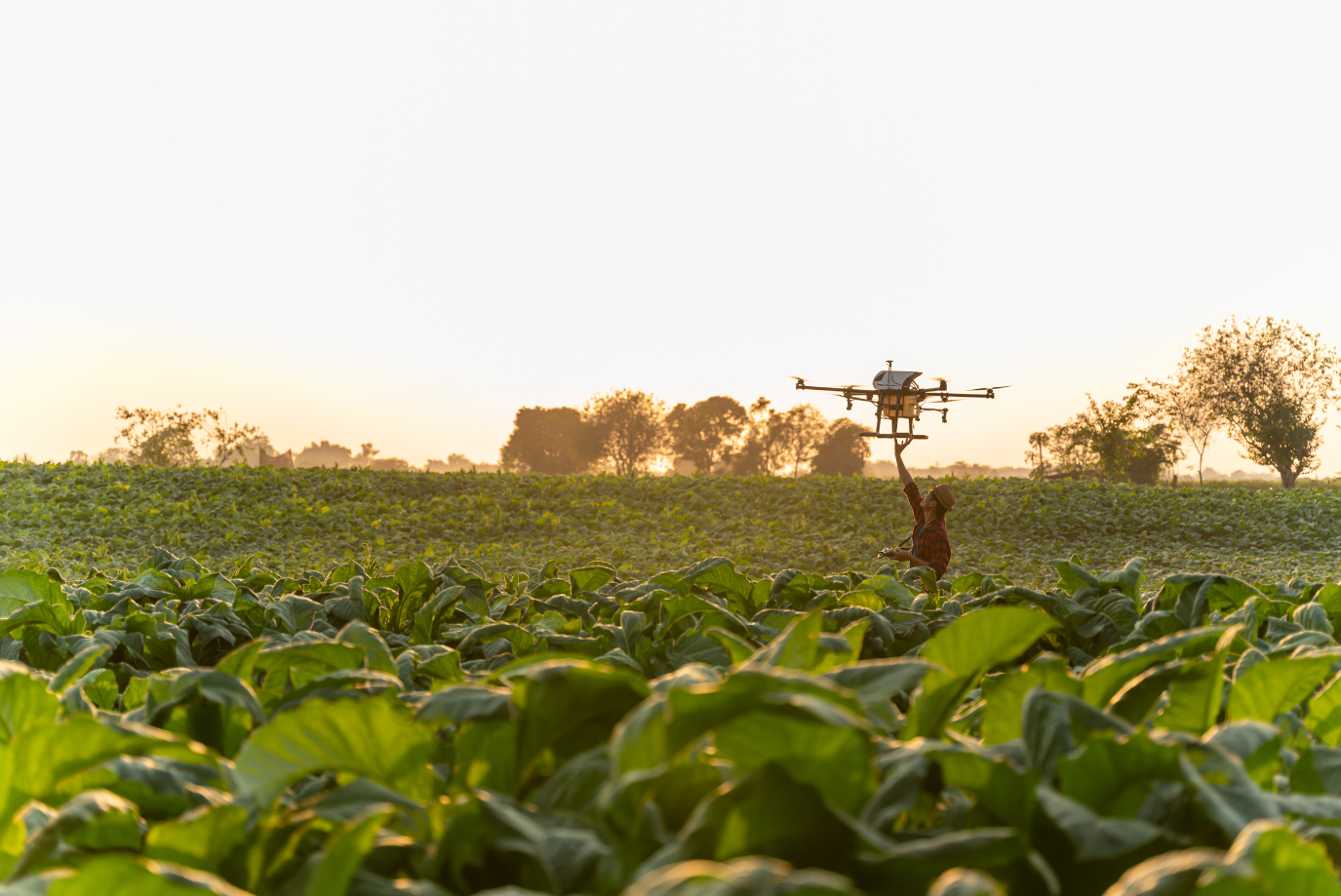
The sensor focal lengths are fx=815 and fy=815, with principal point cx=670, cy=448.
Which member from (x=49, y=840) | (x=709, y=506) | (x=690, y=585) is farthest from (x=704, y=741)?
(x=709, y=506)

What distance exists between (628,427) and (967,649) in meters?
63.1

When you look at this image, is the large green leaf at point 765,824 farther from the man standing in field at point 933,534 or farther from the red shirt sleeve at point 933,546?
the red shirt sleeve at point 933,546

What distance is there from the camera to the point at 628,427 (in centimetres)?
6394

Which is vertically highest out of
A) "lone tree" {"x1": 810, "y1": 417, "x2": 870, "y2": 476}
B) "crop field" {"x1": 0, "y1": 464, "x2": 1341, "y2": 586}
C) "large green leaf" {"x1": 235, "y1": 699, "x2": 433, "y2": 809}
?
"lone tree" {"x1": 810, "y1": 417, "x2": 870, "y2": 476}

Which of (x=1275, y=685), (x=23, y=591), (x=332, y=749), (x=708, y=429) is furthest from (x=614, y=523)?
(x=708, y=429)

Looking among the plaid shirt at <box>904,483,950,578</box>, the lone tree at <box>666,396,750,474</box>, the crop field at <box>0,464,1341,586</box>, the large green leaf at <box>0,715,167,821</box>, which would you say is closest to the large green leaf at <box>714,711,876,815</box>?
the large green leaf at <box>0,715,167,821</box>

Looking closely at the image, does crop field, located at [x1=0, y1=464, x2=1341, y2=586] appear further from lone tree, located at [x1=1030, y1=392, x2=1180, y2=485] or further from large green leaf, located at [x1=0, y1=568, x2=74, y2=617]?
lone tree, located at [x1=1030, y1=392, x2=1180, y2=485]

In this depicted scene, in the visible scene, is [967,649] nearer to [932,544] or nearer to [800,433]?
[932,544]

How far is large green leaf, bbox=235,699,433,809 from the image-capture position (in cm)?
79

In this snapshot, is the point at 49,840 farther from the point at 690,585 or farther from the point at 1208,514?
the point at 1208,514

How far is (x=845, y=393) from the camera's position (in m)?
11.2

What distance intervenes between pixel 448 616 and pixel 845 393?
913 centimetres

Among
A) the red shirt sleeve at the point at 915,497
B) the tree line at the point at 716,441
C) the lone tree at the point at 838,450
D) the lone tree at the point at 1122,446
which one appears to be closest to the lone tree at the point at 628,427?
the tree line at the point at 716,441

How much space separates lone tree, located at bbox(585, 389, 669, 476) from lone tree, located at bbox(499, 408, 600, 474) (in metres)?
3.93
